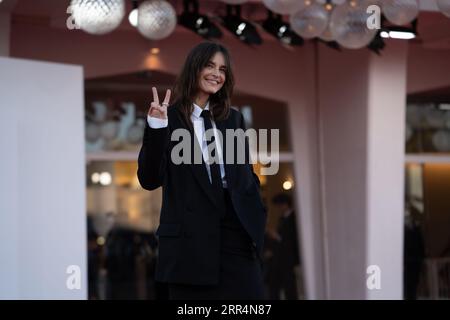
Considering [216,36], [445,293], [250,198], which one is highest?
[216,36]

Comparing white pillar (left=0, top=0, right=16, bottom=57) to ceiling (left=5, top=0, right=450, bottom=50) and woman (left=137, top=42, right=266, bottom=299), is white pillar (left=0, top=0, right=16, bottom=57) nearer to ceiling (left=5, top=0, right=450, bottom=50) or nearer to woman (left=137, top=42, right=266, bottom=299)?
ceiling (left=5, top=0, right=450, bottom=50)

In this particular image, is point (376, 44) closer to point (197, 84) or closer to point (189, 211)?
point (197, 84)

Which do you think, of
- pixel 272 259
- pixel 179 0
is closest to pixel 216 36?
pixel 179 0

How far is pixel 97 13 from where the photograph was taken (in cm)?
584

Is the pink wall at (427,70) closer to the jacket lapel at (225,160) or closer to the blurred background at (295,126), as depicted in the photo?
the blurred background at (295,126)

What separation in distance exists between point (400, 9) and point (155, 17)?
1787 millimetres

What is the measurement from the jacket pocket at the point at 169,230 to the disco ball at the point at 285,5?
3614 mm

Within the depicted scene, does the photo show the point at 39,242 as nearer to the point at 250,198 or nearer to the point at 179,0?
the point at 179,0

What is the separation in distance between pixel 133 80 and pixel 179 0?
4.88 ft

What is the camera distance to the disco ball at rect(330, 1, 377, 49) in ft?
20.1

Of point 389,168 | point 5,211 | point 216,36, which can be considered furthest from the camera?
point 389,168

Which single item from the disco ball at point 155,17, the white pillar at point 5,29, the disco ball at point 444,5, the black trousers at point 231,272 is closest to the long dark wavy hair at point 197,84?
the black trousers at point 231,272

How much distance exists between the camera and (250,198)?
2.86 meters

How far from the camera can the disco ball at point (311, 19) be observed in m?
6.44
